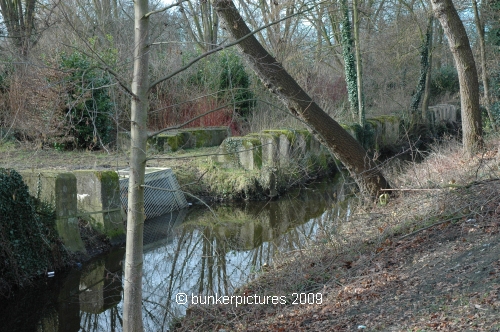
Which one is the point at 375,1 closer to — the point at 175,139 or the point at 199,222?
the point at 175,139

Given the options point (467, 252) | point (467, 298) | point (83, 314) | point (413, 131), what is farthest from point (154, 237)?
point (413, 131)

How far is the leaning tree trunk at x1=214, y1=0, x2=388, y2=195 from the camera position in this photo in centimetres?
840

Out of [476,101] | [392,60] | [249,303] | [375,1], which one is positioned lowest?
[249,303]

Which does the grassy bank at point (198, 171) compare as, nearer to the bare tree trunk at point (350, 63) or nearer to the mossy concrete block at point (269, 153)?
the mossy concrete block at point (269, 153)

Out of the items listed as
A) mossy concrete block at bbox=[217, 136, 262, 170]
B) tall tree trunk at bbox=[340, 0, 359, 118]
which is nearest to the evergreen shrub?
mossy concrete block at bbox=[217, 136, 262, 170]

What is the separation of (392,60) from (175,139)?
37.8 ft

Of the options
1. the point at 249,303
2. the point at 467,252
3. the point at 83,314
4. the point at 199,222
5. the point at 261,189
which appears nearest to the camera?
the point at 467,252

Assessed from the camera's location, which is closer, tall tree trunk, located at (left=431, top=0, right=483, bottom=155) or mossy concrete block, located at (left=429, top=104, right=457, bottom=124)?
tall tree trunk, located at (left=431, top=0, right=483, bottom=155)

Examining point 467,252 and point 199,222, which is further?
point 199,222

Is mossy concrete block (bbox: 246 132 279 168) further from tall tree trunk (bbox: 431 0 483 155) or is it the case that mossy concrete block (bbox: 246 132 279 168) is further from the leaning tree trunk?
tall tree trunk (bbox: 431 0 483 155)

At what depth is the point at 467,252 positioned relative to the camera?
219 inches

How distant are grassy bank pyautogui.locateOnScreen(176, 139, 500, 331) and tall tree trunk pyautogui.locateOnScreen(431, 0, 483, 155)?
7.79 feet

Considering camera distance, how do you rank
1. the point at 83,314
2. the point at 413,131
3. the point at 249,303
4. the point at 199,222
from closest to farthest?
the point at 249,303
the point at 83,314
the point at 199,222
the point at 413,131

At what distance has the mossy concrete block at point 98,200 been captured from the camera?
9883 millimetres
